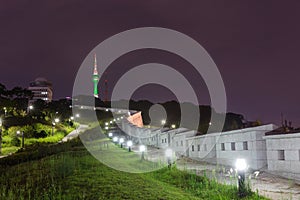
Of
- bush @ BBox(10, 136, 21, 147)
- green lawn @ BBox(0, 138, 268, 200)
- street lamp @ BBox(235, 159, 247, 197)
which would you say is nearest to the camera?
green lawn @ BBox(0, 138, 268, 200)

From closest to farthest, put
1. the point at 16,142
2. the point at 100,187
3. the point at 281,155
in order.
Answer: the point at 100,187, the point at 281,155, the point at 16,142

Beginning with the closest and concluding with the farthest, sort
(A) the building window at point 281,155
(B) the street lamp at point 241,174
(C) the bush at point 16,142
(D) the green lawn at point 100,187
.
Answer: (D) the green lawn at point 100,187 → (B) the street lamp at point 241,174 → (A) the building window at point 281,155 → (C) the bush at point 16,142

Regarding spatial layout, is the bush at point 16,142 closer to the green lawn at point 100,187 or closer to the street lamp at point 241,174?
the green lawn at point 100,187

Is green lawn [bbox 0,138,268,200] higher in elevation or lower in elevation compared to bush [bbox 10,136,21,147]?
lower

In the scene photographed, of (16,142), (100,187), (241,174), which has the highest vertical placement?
(16,142)

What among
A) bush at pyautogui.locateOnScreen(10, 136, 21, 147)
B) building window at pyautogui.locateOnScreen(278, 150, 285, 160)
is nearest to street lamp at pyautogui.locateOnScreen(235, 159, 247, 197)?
building window at pyautogui.locateOnScreen(278, 150, 285, 160)

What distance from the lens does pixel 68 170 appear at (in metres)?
11.5

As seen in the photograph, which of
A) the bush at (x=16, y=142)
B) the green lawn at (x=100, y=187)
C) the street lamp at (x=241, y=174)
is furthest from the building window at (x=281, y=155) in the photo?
the bush at (x=16, y=142)

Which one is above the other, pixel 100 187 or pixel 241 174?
pixel 241 174

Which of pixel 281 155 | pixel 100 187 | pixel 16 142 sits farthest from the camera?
pixel 16 142

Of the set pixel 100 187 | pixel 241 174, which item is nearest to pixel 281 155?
pixel 241 174

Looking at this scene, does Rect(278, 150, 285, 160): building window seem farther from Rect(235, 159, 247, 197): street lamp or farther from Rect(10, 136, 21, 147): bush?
Rect(10, 136, 21, 147): bush

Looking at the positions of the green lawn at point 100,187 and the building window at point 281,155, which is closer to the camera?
the green lawn at point 100,187

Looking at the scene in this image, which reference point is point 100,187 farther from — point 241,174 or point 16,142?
point 16,142
